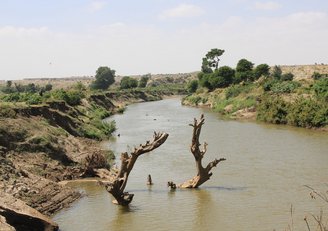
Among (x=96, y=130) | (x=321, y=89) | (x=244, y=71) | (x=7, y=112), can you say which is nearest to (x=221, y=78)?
(x=244, y=71)

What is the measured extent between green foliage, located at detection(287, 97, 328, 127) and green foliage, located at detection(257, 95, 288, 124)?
4.34 feet

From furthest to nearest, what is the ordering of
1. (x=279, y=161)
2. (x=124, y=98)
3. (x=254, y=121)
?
1. (x=124, y=98)
2. (x=254, y=121)
3. (x=279, y=161)

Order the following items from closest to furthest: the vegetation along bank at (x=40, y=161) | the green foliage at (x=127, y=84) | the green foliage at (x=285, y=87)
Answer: the vegetation along bank at (x=40, y=161)
the green foliage at (x=285, y=87)
the green foliage at (x=127, y=84)

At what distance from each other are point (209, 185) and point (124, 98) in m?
84.9

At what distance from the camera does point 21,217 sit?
16.9 metres

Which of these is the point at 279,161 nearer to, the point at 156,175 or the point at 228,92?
the point at 156,175

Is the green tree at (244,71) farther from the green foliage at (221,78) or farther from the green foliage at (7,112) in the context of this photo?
the green foliage at (7,112)

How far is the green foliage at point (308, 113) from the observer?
161 feet

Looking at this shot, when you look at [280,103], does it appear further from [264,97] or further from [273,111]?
[264,97]

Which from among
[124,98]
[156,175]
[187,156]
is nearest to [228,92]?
[124,98]

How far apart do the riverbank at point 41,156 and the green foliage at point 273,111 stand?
73.7 feet

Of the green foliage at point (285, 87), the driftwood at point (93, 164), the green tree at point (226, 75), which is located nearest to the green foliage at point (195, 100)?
the green tree at point (226, 75)

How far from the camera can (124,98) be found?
4309 inches

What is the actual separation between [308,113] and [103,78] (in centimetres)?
9179
